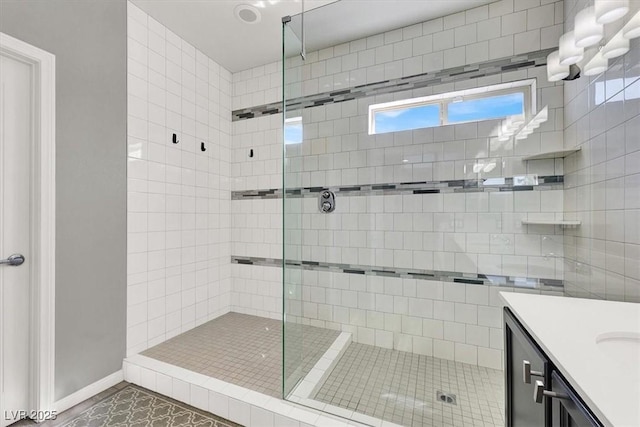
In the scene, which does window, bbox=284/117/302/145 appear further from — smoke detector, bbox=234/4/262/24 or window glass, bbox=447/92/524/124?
window glass, bbox=447/92/524/124

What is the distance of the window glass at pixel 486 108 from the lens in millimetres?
2037

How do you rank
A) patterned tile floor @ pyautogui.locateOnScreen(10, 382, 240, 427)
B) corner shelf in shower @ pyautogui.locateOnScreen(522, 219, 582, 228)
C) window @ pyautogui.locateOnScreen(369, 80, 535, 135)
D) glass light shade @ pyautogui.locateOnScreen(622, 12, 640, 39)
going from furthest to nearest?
1. window @ pyautogui.locateOnScreen(369, 80, 535, 135)
2. corner shelf in shower @ pyautogui.locateOnScreen(522, 219, 582, 228)
3. patterned tile floor @ pyautogui.locateOnScreen(10, 382, 240, 427)
4. glass light shade @ pyautogui.locateOnScreen(622, 12, 640, 39)

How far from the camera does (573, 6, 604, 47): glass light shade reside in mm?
Answer: 1350

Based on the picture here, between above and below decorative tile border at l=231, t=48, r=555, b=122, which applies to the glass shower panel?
below

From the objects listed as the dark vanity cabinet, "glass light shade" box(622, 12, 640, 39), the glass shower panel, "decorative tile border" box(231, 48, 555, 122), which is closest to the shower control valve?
the glass shower panel

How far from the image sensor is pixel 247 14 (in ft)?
7.73

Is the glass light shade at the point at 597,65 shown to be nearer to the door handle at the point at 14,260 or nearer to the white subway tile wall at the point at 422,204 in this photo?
the white subway tile wall at the point at 422,204

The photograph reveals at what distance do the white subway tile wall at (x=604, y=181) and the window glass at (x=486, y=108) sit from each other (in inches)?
10.8

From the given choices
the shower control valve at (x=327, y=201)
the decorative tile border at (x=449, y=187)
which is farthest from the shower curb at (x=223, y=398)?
the shower control valve at (x=327, y=201)

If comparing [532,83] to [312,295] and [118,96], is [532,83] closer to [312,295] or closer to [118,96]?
[312,295]

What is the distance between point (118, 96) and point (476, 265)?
115 inches

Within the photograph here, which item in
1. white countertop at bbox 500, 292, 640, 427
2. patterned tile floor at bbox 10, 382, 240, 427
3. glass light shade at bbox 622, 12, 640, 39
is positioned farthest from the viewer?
patterned tile floor at bbox 10, 382, 240, 427

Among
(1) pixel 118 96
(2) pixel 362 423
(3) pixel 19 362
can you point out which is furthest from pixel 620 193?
(3) pixel 19 362

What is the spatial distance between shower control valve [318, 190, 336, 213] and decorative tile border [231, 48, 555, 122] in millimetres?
735
